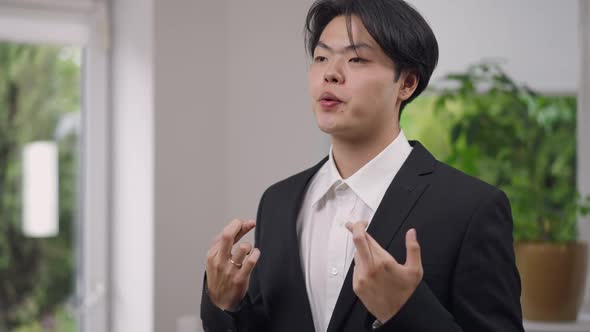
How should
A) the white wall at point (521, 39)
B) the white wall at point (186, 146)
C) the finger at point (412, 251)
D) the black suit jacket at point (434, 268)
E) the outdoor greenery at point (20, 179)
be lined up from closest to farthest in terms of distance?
1. the finger at point (412, 251)
2. the black suit jacket at point (434, 268)
3. the white wall at point (186, 146)
4. the white wall at point (521, 39)
5. the outdoor greenery at point (20, 179)

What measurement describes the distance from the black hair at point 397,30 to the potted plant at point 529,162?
50.2 inches

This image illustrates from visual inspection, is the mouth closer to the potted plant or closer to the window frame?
the potted plant

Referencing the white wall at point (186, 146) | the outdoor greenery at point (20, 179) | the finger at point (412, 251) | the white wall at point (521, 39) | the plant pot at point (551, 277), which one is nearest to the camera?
the finger at point (412, 251)

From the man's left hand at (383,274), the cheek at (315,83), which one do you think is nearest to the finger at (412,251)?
the man's left hand at (383,274)

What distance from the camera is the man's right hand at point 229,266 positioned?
125 cm

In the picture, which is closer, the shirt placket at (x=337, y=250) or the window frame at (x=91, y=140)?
the shirt placket at (x=337, y=250)

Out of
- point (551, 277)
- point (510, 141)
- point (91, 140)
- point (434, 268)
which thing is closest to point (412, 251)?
point (434, 268)

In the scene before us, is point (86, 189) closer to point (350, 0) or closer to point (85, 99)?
point (85, 99)

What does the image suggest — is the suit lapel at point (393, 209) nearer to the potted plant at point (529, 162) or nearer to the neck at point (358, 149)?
the neck at point (358, 149)

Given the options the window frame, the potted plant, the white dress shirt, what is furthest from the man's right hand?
the window frame

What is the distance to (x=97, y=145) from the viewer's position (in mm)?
2936

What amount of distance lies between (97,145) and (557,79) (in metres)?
1.64

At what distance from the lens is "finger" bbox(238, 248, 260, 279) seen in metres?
1.25

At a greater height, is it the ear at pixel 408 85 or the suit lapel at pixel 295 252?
the ear at pixel 408 85
